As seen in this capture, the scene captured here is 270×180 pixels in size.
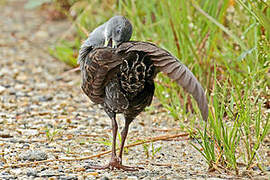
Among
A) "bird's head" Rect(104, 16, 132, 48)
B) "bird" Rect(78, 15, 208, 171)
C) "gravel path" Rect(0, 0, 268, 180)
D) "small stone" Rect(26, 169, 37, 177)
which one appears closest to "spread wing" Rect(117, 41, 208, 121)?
"bird" Rect(78, 15, 208, 171)

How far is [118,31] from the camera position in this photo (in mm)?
3740

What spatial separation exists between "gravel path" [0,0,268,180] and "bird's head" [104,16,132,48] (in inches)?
37.2

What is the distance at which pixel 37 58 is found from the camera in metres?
7.31

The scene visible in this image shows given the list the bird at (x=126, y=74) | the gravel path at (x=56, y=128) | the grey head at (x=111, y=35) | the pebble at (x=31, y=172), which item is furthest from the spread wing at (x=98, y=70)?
the pebble at (x=31, y=172)

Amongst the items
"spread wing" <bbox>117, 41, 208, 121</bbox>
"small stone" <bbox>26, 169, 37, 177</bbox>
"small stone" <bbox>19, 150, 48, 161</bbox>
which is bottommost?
"small stone" <bbox>26, 169, 37, 177</bbox>

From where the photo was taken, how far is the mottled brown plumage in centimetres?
294

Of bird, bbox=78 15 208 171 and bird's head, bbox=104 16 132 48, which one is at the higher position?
bird's head, bbox=104 16 132 48

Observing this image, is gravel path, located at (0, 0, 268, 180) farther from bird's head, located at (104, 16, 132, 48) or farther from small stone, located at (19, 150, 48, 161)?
bird's head, located at (104, 16, 132, 48)

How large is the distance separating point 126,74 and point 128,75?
0.02 metres

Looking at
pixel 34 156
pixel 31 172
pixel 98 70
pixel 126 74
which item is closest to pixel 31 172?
pixel 31 172

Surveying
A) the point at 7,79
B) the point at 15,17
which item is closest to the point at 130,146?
the point at 7,79

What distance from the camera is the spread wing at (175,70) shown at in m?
2.83

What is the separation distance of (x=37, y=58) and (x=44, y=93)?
151cm

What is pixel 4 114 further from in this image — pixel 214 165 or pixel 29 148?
pixel 214 165
